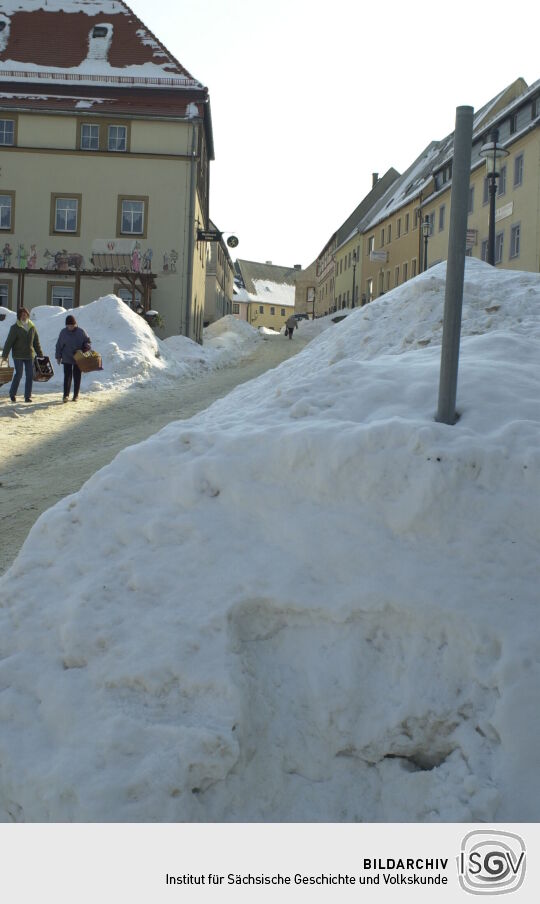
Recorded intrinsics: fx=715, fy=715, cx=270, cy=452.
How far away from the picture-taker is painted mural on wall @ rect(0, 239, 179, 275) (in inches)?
1185

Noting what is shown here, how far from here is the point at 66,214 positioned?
30.6 meters

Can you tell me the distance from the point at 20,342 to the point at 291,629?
11730 mm

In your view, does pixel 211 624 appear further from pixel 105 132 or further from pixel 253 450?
pixel 105 132

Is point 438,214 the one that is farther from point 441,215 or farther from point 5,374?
→ point 5,374

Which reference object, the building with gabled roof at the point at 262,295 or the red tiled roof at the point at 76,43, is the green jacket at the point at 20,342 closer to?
the red tiled roof at the point at 76,43

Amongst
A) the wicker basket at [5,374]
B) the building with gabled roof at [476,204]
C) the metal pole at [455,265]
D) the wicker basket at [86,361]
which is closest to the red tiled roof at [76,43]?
the building with gabled roof at [476,204]

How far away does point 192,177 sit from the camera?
30.4 metres

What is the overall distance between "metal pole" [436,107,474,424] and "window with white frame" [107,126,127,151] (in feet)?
98.4

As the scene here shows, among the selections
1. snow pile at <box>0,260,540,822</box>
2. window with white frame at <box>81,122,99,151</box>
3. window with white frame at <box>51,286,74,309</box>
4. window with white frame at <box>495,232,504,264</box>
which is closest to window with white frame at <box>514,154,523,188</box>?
window with white frame at <box>495,232,504,264</box>

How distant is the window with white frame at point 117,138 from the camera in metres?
30.5

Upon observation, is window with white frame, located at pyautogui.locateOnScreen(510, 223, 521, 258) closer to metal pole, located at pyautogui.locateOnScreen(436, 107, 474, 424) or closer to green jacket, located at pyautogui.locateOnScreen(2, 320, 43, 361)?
green jacket, located at pyautogui.locateOnScreen(2, 320, 43, 361)
